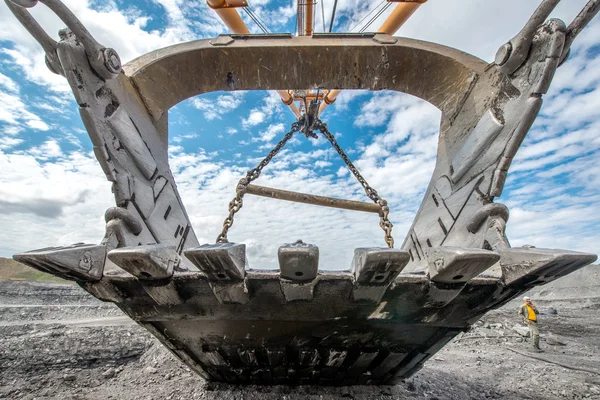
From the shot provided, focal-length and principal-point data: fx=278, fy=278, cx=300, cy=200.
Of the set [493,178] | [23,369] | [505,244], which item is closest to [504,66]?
[493,178]

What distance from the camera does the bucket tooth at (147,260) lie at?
113 cm

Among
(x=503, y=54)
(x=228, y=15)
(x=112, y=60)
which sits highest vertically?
(x=228, y=15)

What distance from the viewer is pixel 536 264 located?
4.11ft

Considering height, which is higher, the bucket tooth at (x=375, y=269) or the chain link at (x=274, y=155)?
the chain link at (x=274, y=155)

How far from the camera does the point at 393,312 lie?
5.36ft

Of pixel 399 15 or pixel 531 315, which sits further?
pixel 531 315

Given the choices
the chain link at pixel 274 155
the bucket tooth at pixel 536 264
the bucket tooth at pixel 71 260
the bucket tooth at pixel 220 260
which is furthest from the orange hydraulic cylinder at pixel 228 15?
the bucket tooth at pixel 536 264

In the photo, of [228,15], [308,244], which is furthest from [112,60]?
[228,15]

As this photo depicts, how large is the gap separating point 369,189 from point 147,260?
3.26 m

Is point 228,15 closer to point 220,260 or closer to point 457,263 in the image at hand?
point 220,260

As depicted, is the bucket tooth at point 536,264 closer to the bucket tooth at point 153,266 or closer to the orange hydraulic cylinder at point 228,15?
the bucket tooth at point 153,266

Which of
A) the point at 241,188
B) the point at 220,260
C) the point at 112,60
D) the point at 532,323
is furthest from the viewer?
the point at 532,323

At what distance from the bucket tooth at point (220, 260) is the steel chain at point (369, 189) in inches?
100

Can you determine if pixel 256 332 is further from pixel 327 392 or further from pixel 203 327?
pixel 327 392
